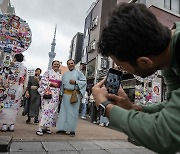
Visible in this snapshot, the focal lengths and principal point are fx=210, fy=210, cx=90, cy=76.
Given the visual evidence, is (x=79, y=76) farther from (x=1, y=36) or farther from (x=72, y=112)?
(x=1, y=36)

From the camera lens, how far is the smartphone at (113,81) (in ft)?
4.33

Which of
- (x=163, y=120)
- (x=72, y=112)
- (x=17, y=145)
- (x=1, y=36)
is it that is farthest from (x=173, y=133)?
(x=72, y=112)

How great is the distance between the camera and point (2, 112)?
4668mm

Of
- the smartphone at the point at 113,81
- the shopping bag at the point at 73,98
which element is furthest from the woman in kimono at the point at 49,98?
the smartphone at the point at 113,81

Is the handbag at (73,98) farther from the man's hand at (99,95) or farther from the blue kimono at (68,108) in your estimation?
the man's hand at (99,95)

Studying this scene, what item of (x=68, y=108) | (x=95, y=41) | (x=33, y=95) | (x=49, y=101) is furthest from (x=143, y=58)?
(x=95, y=41)

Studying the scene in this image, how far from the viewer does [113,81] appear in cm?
137

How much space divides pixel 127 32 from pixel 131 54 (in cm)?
11

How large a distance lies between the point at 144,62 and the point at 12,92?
4348mm

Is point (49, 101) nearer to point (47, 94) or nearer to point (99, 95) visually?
point (47, 94)

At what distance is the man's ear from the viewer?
3.26 feet

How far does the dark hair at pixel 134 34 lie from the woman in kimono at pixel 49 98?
405 centimetres

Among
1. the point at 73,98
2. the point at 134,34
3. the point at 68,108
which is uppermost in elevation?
the point at 134,34

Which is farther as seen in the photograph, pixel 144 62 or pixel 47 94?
pixel 47 94
